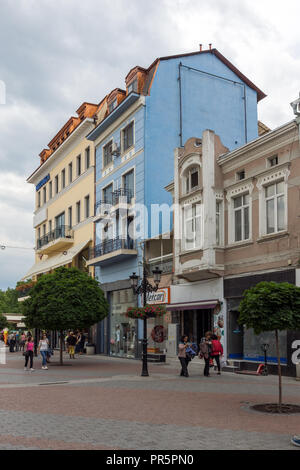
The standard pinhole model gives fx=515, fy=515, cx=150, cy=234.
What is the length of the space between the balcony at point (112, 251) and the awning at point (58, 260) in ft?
6.83

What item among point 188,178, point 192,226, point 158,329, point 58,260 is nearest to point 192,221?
point 192,226

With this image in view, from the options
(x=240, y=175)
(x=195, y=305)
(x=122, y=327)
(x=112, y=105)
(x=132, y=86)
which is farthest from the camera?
(x=112, y=105)

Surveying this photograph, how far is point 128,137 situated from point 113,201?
13.3 ft

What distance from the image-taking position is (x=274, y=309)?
1130 cm

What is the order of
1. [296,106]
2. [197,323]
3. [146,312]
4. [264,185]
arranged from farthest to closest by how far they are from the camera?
[197,323] < [264,185] < [146,312] < [296,106]

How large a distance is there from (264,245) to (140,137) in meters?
12.3

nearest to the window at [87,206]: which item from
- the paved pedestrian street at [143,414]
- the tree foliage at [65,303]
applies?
the tree foliage at [65,303]

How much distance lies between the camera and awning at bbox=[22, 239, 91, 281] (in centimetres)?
3650

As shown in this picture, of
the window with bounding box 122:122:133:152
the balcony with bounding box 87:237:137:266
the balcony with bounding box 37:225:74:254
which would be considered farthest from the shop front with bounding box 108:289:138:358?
the window with bounding box 122:122:133:152

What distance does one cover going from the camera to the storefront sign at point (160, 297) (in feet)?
87.0

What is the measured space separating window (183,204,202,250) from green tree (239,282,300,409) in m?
11.7

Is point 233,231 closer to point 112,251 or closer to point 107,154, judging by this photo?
point 112,251
